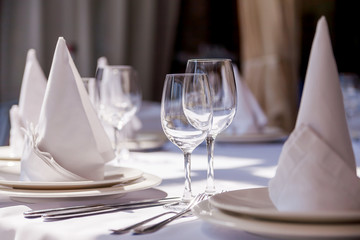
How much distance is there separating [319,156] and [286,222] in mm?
125

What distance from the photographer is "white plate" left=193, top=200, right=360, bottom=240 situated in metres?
0.69

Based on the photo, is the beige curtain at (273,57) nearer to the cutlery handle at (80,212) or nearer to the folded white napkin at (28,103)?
the folded white napkin at (28,103)

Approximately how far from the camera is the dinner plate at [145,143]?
187cm

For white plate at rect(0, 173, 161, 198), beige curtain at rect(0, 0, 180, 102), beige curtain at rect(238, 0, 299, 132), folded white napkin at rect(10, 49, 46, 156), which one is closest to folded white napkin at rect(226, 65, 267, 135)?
folded white napkin at rect(10, 49, 46, 156)

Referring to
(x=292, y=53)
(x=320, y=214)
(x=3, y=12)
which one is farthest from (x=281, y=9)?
(x=320, y=214)

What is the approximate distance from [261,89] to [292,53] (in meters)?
0.45

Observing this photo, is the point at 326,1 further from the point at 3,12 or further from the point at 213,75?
the point at 213,75

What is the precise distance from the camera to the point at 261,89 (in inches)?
185

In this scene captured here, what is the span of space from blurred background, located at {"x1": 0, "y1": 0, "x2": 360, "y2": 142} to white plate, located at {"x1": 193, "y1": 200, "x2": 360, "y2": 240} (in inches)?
150

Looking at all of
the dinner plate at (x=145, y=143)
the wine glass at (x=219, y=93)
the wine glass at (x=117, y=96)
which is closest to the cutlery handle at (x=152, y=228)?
the wine glass at (x=219, y=93)

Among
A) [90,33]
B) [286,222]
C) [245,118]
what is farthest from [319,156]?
[90,33]

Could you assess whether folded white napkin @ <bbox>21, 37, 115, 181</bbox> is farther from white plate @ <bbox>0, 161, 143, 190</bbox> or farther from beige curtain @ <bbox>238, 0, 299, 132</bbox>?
beige curtain @ <bbox>238, 0, 299, 132</bbox>

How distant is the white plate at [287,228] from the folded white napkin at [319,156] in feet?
0.24

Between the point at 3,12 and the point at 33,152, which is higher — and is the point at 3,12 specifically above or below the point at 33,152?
above
